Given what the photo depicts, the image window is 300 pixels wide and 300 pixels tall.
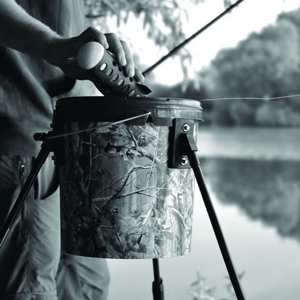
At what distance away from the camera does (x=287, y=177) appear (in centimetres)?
336

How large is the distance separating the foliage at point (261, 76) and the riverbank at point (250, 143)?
5 centimetres

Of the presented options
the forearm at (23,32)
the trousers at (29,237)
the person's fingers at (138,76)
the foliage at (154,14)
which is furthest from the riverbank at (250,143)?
the forearm at (23,32)

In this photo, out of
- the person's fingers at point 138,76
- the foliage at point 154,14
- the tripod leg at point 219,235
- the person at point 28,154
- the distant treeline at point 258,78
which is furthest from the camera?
the distant treeline at point 258,78

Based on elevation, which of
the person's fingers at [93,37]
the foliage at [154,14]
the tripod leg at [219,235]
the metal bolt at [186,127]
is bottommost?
the tripod leg at [219,235]

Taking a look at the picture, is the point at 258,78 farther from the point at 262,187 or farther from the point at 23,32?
the point at 23,32

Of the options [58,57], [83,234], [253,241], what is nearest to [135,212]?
[83,234]

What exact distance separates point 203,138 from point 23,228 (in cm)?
210

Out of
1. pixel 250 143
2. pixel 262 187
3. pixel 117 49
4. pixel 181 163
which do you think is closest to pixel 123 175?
pixel 181 163

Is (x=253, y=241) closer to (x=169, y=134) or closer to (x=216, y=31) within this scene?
(x=216, y=31)

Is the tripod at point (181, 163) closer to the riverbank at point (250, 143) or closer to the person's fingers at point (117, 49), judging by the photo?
the person's fingers at point (117, 49)

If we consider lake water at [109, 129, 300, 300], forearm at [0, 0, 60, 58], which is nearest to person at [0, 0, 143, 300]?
forearm at [0, 0, 60, 58]

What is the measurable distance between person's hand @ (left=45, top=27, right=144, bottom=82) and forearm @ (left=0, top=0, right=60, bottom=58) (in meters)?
0.02

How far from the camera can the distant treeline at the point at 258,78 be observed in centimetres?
292

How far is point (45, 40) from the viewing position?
103 centimetres
